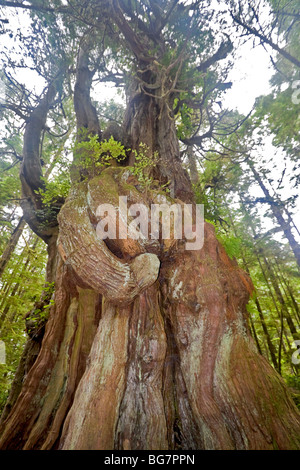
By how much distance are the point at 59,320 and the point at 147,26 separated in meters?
9.17

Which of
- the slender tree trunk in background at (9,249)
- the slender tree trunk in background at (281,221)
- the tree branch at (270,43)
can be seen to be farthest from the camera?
the slender tree trunk in background at (9,249)

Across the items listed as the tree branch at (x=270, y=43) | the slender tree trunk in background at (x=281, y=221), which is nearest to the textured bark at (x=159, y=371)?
the tree branch at (x=270, y=43)

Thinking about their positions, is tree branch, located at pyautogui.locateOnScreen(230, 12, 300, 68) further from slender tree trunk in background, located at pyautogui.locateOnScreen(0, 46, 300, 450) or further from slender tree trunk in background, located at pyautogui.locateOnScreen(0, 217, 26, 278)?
slender tree trunk in background, located at pyautogui.locateOnScreen(0, 217, 26, 278)

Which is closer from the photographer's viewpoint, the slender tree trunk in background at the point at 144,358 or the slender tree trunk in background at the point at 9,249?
the slender tree trunk in background at the point at 144,358

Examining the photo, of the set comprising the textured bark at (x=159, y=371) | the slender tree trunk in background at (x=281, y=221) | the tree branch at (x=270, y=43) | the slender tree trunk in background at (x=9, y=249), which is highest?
the tree branch at (x=270, y=43)

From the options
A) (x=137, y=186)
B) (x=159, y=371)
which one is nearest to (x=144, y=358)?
(x=159, y=371)

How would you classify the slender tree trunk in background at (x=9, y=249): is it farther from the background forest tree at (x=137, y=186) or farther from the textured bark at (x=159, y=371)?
the textured bark at (x=159, y=371)

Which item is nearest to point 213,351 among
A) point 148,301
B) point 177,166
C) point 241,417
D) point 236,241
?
point 241,417

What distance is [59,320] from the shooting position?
134 inches

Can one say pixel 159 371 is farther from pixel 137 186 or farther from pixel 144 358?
pixel 137 186

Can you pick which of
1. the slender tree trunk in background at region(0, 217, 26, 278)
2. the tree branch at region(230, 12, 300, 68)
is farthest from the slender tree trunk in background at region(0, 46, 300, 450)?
the slender tree trunk in background at region(0, 217, 26, 278)

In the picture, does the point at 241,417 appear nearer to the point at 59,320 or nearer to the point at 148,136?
the point at 59,320

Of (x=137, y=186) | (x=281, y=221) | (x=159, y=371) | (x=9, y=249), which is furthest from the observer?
(x=9, y=249)

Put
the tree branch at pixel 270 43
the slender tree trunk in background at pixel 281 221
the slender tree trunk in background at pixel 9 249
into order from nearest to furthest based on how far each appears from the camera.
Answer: the tree branch at pixel 270 43, the slender tree trunk in background at pixel 281 221, the slender tree trunk in background at pixel 9 249
